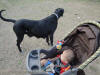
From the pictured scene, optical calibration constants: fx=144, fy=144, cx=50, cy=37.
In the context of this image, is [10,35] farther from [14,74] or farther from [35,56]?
[35,56]

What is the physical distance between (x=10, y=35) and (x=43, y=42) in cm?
124

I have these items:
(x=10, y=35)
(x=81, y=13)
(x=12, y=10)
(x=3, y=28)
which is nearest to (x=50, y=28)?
(x=10, y=35)

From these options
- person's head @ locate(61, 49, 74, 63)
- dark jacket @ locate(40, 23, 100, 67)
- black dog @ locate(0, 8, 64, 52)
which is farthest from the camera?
black dog @ locate(0, 8, 64, 52)

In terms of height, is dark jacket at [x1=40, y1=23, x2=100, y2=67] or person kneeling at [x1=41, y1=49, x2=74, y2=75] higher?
dark jacket at [x1=40, y1=23, x2=100, y2=67]

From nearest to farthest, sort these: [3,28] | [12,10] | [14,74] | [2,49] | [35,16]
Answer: [14,74]
[2,49]
[3,28]
[35,16]
[12,10]

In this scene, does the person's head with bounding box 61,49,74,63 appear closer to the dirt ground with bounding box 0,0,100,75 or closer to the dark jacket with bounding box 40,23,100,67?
the dark jacket with bounding box 40,23,100,67

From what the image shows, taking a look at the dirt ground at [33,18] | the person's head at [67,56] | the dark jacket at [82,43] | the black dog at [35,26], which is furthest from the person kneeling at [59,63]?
the black dog at [35,26]

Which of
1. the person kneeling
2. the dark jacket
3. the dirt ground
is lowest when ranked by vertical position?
the dirt ground

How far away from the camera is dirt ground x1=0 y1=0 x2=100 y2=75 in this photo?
12.4ft

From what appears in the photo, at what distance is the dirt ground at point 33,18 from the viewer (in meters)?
3.77

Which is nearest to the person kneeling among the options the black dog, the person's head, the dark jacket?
the person's head

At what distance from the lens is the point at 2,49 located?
436 cm

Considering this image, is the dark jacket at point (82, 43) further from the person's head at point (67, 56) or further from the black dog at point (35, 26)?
the black dog at point (35, 26)

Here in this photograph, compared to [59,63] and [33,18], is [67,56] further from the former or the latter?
[33,18]
